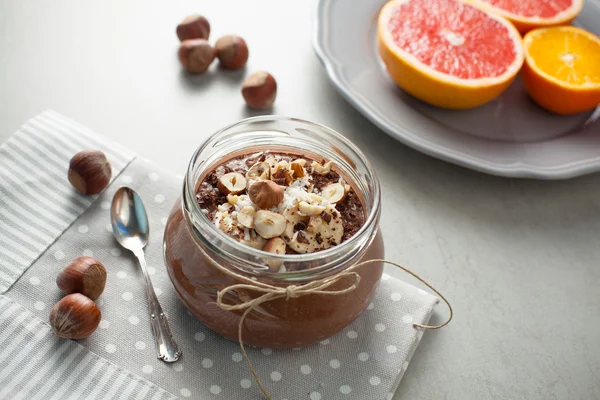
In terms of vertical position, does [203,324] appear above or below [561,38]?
below

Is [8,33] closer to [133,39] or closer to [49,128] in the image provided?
[133,39]

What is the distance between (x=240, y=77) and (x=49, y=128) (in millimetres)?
542

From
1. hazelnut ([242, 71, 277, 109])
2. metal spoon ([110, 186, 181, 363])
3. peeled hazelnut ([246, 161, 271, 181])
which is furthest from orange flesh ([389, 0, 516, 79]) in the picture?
metal spoon ([110, 186, 181, 363])

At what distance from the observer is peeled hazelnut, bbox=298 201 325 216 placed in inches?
45.6

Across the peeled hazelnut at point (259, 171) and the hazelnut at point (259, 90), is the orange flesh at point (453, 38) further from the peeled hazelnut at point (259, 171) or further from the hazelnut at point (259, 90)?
the peeled hazelnut at point (259, 171)

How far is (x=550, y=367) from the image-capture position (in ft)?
4.54

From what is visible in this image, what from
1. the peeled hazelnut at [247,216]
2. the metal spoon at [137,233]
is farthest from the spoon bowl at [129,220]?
the peeled hazelnut at [247,216]

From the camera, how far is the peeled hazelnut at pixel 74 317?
122 cm

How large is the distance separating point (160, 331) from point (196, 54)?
84 centimetres

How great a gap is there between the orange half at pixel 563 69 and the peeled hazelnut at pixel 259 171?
87 cm

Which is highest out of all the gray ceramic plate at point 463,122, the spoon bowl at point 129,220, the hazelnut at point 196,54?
the gray ceramic plate at point 463,122

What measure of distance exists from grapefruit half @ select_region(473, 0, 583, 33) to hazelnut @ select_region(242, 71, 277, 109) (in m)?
0.64

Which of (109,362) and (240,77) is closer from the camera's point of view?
(109,362)

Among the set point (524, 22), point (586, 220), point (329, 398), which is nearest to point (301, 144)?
point (329, 398)
